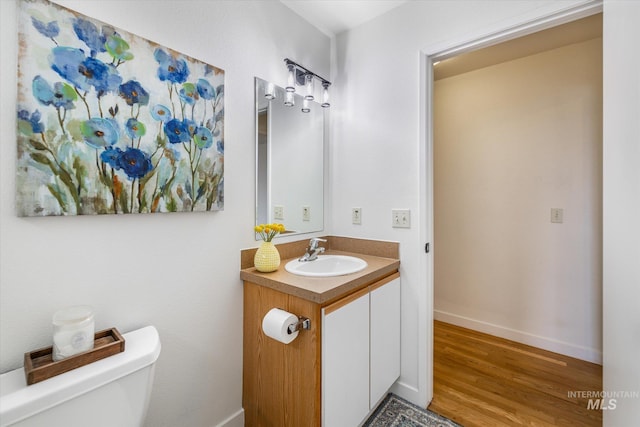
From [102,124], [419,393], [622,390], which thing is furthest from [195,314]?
[622,390]

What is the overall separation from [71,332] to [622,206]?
6.21 ft

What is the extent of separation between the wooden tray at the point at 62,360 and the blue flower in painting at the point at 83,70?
0.86 meters

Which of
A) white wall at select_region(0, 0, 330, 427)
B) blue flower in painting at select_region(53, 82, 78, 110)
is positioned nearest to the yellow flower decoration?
white wall at select_region(0, 0, 330, 427)

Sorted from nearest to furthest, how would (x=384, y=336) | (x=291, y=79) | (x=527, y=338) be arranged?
(x=384, y=336) → (x=291, y=79) → (x=527, y=338)

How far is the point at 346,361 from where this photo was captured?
131 centimetres

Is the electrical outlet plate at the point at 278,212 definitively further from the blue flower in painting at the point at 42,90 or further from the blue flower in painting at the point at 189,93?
the blue flower in painting at the point at 42,90

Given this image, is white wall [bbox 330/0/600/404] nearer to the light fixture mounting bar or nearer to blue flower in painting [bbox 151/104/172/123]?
the light fixture mounting bar

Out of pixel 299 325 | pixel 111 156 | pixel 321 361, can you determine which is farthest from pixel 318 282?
pixel 111 156

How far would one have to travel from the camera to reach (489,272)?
2553 mm

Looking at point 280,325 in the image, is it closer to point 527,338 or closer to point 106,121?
point 106,121

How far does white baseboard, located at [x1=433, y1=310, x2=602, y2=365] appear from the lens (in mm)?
2117

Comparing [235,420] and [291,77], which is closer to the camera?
[235,420]

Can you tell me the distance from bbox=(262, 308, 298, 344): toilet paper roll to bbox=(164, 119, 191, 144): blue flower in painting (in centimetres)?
85

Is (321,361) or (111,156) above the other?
(111,156)
